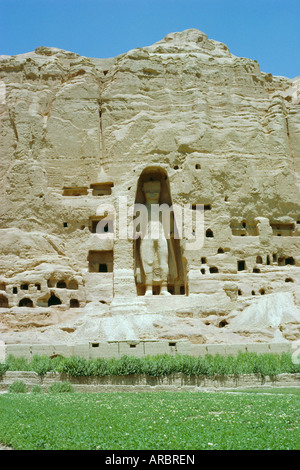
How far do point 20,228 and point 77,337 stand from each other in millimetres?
13293

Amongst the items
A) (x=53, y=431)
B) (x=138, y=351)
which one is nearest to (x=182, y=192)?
(x=138, y=351)

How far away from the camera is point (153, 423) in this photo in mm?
11461

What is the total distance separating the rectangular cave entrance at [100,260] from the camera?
40.1m

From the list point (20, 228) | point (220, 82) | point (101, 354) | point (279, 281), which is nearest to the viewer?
point (101, 354)

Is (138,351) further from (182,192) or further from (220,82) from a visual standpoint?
(220,82)

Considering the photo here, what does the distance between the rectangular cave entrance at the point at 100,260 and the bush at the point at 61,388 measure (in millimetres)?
20184

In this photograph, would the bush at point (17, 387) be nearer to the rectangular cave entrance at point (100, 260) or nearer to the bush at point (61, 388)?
the bush at point (61, 388)

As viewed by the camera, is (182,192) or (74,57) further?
(74,57)

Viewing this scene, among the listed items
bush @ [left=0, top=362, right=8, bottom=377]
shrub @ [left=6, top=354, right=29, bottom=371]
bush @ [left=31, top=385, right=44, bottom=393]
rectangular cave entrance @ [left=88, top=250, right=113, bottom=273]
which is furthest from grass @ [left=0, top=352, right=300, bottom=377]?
rectangular cave entrance @ [left=88, top=250, right=113, bottom=273]

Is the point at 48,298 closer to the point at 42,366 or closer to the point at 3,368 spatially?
the point at 3,368

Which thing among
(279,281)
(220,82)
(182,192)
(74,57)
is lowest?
(279,281)

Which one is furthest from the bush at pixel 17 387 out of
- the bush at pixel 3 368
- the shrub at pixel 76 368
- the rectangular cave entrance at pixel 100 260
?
the rectangular cave entrance at pixel 100 260
